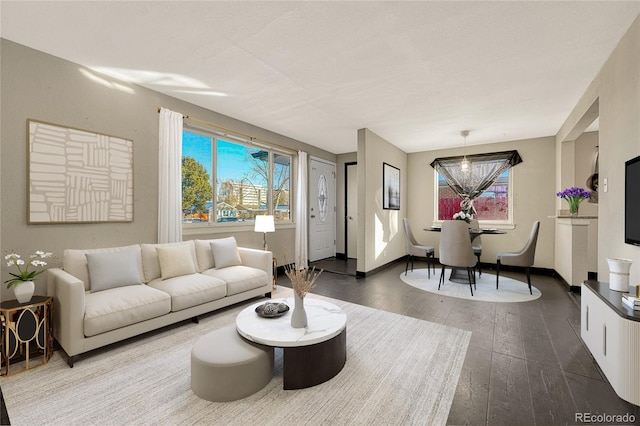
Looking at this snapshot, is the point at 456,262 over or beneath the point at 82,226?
beneath

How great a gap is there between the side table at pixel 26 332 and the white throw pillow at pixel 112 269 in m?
0.37

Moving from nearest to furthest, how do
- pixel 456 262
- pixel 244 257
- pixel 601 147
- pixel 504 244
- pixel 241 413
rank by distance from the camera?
pixel 241 413 → pixel 601 147 → pixel 244 257 → pixel 456 262 → pixel 504 244

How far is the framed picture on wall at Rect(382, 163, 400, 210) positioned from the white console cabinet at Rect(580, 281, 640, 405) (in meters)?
3.77

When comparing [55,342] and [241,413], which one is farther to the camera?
[55,342]

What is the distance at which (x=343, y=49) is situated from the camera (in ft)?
8.24

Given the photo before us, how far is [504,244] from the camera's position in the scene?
5.74 metres

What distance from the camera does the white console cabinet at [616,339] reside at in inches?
62.4

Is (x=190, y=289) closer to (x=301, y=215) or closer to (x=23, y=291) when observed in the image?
(x=23, y=291)

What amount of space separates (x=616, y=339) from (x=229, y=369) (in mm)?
2400

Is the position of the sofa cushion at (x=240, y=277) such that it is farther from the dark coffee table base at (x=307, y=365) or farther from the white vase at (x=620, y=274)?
the white vase at (x=620, y=274)

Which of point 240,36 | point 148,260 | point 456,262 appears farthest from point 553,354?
point 148,260

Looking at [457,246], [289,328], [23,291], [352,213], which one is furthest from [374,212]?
[23,291]

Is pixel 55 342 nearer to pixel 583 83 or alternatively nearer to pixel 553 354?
pixel 553 354

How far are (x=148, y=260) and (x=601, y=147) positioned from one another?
16.3 ft
